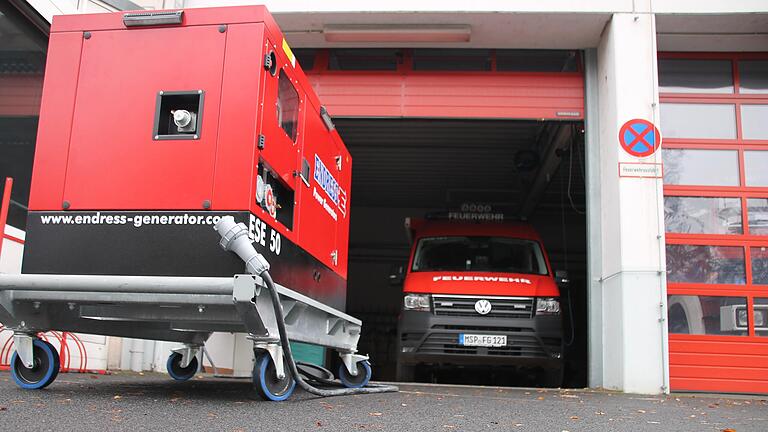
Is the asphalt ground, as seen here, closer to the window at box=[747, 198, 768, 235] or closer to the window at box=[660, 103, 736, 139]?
the window at box=[747, 198, 768, 235]

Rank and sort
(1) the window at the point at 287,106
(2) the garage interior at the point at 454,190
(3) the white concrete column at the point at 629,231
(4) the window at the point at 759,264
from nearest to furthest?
1. (1) the window at the point at 287,106
2. (3) the white concrete column at the point at 629,231
3. (4) the window at the point at 759,264
4. (2) the garage interior at the point at 454,190

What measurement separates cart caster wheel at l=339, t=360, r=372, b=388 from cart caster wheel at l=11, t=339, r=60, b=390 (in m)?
2.50

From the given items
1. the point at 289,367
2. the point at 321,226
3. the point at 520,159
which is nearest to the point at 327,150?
the point at 321,226

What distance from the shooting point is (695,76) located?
956 centimetres

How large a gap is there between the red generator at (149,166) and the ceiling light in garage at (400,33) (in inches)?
178

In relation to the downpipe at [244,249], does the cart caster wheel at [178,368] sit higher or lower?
lower

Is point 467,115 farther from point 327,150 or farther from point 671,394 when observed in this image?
point 671,394

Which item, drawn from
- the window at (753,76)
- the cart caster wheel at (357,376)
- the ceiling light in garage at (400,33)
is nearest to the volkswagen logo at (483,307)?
the cart caster wheel at (357,376)

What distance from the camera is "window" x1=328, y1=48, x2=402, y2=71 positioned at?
33.6ft

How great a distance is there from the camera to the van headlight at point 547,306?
29.4 feet

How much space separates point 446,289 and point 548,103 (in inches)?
111

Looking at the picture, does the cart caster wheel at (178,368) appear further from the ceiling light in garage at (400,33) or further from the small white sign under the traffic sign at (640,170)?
the small white sign under the traffic sign at (640,170)

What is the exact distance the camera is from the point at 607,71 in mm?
9180

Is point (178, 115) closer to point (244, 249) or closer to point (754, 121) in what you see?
point (244, 249)
